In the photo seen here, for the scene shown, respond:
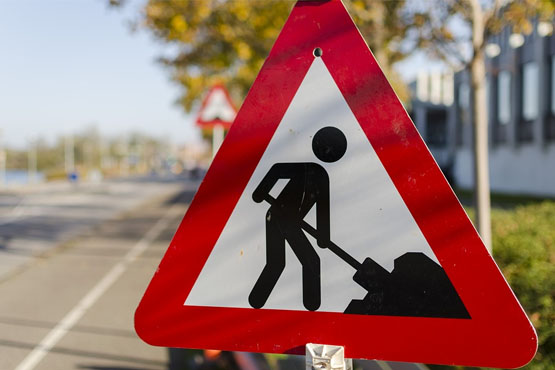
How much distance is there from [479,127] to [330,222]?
6.10 meters

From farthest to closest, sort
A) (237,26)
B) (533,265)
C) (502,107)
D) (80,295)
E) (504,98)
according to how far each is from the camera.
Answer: (502,107)
(504,98)
(237,26)
(80,295)
(533,265)

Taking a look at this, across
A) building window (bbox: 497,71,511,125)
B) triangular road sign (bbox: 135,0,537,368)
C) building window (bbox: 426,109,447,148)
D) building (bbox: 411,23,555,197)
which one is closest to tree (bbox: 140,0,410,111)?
triangular road sign (bbox: 135,0,537,368)

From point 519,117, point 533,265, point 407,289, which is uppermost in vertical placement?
point 519,117

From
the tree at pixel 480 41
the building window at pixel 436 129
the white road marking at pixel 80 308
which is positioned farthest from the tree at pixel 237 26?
the building window at pixel 436 129

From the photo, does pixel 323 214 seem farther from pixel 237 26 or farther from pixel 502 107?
pixel 502 107

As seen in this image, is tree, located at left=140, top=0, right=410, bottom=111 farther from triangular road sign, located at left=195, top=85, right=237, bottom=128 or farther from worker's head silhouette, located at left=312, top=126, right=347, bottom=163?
worker's head silhouette, located at left=312, top=126, right=347, bottom=163

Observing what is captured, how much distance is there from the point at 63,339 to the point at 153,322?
4936 mm

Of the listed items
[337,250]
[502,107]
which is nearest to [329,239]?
[337,250]

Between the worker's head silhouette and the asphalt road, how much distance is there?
1.71 metres

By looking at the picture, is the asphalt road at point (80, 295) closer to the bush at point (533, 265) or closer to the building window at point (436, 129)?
the bush at point (533, 265)

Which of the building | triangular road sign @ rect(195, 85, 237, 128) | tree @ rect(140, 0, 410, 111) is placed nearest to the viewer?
triangular road sign @ rect(195, 85, 237, 128)

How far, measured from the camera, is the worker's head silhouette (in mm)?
1667

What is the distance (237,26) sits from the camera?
45.9 ft

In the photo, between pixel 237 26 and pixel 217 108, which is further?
pixel 237 26
